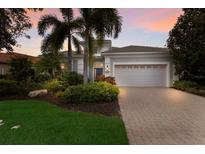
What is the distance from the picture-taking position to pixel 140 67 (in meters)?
23.8

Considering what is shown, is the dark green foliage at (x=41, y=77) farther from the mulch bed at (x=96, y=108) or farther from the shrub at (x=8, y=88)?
the mulch bed at (x=96, y=108)

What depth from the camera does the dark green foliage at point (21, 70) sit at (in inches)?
918

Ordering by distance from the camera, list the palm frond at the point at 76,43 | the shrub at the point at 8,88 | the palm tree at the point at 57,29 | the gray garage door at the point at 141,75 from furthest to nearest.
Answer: the gray garage door at the point at 141,75 < the palm frond at the point at 76,43 < the palm tree at the point at 57,29 < the shrub at the point at 8,88

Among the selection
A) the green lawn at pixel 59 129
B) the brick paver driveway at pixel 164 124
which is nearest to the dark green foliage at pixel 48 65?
the brick paver driveway at pixel 164 124

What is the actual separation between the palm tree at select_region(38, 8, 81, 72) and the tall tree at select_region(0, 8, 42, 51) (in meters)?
1.54

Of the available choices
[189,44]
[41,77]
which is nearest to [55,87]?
[41,77]

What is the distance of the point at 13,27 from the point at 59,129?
35.5 ft

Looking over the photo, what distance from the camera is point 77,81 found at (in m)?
16.7

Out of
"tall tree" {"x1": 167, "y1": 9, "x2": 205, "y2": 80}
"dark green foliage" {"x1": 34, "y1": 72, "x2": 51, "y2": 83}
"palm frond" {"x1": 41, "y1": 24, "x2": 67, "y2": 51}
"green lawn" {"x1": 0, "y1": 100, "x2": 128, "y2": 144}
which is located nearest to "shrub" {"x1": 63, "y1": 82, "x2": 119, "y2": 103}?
"green lawn" {"x1": 0, "y1": 100, "x2": 128, "y2": 144}

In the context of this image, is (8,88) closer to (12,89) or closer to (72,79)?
(12,89)

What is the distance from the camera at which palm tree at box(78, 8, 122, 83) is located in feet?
44.1
